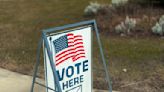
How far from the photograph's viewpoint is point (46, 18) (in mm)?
10078

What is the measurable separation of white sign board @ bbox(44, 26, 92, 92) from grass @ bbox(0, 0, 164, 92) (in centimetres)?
138

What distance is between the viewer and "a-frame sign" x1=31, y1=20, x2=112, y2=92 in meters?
4.03

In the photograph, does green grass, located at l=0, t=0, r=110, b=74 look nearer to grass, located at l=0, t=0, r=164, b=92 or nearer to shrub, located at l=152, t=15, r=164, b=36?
grass, located at l=0, t=0, r=164, b=92

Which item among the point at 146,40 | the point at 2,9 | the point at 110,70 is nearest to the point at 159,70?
the point at 110,70

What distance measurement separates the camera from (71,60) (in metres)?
4.29

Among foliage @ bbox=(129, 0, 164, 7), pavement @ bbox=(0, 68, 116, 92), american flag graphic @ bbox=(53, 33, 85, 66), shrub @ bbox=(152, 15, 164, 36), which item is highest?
foliage @ bbox=(129, 0, 164, 7)

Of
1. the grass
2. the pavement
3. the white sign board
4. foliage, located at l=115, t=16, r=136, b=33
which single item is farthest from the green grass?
the white sign board

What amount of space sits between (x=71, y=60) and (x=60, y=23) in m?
5.21

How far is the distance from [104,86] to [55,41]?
1950mm

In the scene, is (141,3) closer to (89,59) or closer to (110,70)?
(110,70)

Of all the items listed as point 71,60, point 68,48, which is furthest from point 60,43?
point 71,60

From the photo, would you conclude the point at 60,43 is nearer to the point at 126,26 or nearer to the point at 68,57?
the point at 68,57

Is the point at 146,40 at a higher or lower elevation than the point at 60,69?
higher

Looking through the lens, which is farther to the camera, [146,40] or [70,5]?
[70,5]
